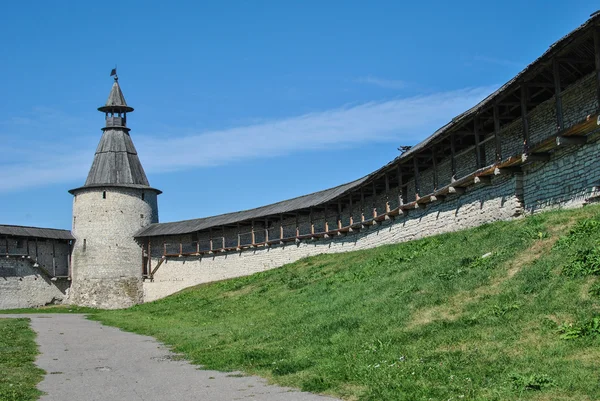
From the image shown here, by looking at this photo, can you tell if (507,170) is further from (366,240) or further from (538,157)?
(366,240)

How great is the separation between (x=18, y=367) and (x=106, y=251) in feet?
105

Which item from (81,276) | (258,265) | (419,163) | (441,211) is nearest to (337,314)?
(441,211)

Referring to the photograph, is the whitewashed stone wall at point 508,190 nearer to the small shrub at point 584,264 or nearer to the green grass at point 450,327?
the green grass at point 450,327

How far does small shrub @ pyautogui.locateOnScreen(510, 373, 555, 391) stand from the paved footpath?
2117 millimetres

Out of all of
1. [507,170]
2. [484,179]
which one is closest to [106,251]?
[484,179]

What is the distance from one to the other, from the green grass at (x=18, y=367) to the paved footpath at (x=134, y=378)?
0.20 meters

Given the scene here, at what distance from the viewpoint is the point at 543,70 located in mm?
16719

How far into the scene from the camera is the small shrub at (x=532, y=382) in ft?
23.0

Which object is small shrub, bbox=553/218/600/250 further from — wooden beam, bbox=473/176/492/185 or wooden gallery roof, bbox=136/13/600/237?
wooden beam, bbox=473/176/492/185

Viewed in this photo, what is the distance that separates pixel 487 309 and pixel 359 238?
19.5 m

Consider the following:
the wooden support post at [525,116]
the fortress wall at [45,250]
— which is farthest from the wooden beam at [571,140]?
the fortress wall at [45,250]

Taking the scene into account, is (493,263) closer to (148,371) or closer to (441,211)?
(148,371)

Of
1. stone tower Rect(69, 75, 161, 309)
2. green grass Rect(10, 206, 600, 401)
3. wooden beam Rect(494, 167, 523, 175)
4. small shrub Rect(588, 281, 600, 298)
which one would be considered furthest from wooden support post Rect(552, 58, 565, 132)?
stone tower Rect(69, 75, 161, 309)

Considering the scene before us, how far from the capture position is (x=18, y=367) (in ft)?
40.1
